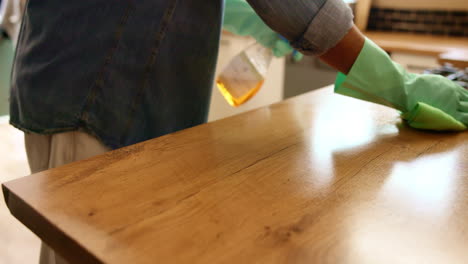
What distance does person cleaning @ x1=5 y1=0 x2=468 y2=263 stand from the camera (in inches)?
29.0

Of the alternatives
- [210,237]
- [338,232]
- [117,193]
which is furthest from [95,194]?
[338,232]

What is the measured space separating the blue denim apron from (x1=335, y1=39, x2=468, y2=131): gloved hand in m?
0.29

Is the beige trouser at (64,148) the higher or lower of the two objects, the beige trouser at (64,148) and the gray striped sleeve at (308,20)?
the lower

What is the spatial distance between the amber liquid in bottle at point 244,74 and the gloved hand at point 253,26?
0.03m

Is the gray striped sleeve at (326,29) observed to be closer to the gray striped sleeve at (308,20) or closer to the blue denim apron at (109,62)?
the gray striped sleeve at (308,20)

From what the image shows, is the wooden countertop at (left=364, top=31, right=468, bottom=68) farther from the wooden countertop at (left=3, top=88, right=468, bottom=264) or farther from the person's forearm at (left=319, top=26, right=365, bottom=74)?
the wooden countertop at (left=3, top=88, right=468, bottom=264)

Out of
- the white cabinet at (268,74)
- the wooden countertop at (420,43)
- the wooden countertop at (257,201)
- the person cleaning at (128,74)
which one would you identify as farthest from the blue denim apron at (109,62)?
the white cabinet at (268,74)

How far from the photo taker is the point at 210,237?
0.42m

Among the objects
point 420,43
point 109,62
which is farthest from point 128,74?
point 420,43

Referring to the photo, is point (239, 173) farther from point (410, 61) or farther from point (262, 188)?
point (410, 61)

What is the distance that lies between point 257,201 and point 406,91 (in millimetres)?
441

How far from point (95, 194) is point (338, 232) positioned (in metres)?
0.28

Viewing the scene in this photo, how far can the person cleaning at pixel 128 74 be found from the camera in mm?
737

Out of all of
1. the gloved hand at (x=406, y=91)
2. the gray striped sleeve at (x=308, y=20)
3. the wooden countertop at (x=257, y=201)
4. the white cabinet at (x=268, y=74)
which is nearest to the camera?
the wooden countertop at (x=257, y=201)
